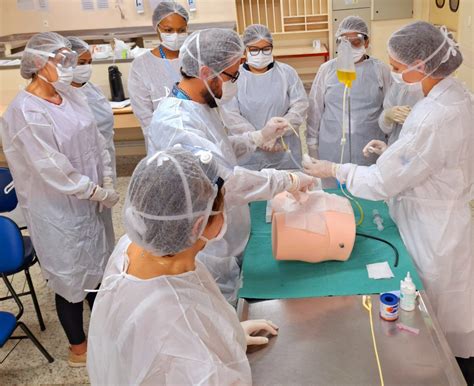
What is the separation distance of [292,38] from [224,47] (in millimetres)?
5046

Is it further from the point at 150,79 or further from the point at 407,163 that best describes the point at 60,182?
the point at 407,163

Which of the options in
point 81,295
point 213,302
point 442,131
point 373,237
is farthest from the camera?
point 81,295

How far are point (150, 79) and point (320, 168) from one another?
1501mm

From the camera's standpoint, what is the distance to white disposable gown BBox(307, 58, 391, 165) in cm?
263

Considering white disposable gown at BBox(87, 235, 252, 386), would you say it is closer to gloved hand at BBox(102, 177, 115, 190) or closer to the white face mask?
gloved hand at BBox(102, 177, 115, 190)

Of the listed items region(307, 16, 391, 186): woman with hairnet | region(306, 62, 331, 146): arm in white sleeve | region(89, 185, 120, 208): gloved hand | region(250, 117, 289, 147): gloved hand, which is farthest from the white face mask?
region(89, 185, 120, 208): gloved hand

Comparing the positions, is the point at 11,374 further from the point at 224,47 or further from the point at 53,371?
the point at 224,47

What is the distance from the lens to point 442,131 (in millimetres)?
1494

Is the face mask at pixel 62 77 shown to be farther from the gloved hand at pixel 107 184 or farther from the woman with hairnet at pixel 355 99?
the woman with hairnet at pixel 355 99

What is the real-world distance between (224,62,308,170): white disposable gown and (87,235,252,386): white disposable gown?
70.5 inches

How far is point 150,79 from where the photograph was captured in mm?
2867

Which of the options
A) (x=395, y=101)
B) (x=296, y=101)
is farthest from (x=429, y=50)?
(x=296, y=101)

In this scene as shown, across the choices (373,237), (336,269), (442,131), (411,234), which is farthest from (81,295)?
(442,131)

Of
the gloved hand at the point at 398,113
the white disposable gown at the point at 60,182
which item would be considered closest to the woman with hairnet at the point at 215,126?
the white disposable gown at the point at 60,182
